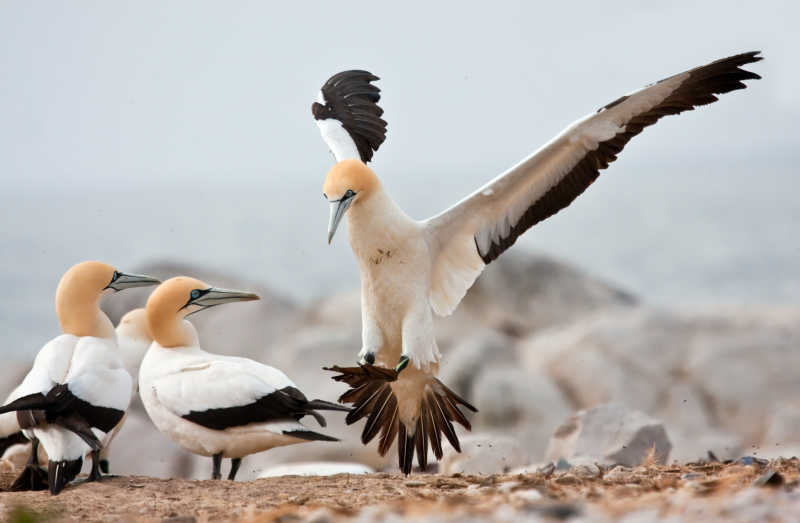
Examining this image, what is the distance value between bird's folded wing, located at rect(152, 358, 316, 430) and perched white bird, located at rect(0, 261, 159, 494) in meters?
0.40

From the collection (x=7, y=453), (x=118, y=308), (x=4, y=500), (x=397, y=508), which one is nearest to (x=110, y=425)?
(x=4, y=500)

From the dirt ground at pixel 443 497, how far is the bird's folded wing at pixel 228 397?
1.63 ft

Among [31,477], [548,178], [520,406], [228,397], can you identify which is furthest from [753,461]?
[520,406]

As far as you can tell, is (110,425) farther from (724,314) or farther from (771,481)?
(724,314)

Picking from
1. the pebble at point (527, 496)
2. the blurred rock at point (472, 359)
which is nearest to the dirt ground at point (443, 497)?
the pebble at point (527, 496)

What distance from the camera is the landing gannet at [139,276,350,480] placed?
6.75m

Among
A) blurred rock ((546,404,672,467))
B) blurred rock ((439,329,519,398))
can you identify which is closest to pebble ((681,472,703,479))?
blurred rock ((546,404,672,467))

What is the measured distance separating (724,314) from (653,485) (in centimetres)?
1007

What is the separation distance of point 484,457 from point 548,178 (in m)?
2.56

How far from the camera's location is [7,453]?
7.37 meters

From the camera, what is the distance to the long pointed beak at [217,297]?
7.53 m

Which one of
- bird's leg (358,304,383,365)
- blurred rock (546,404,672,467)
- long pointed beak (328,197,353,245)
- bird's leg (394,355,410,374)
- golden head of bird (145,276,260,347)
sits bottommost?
blurred rock (546,404,672,467)

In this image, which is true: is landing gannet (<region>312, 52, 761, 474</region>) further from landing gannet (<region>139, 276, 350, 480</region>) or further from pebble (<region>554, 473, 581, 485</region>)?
pebble (<region>554, 473, 581, 485</region>)

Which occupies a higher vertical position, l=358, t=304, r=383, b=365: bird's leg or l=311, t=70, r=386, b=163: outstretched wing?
l=311, t=70, r=386, b=163: outstretched wing
